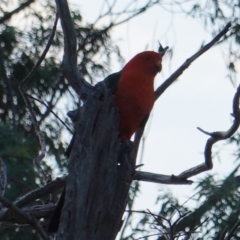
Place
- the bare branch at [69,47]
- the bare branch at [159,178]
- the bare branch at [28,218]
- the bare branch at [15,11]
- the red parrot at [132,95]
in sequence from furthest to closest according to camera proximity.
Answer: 1. the bare branch at [15,11]
2. the red parrot at [132,95]
3. the bare branch at [69,47]
4. the bare branch at [159,178]
5. the bare branch at [28,218]

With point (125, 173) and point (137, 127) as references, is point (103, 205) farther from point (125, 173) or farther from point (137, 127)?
point (137, 127)

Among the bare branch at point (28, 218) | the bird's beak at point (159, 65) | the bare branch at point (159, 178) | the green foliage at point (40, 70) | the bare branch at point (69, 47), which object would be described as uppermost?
the green foliage at point (40, 70)

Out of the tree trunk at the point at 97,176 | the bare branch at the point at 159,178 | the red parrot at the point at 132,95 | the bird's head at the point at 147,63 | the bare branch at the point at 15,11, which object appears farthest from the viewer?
the bare branch at the point at 15,11

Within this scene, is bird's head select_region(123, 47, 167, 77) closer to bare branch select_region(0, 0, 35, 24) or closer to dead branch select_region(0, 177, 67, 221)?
dead branch select_region(0, 177, 67, 221)

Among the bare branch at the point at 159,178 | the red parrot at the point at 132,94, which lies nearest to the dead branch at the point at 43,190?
the bare branch at the point at 159,178

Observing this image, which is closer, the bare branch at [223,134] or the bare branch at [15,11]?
the bare branch at [223,134]

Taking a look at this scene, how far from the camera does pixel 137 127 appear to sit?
190 inches

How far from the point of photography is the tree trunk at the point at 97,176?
3.88 m

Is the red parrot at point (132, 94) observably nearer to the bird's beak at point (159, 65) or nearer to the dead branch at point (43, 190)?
the bird's beak at point (159, 65)

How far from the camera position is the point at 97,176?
3.94 meters

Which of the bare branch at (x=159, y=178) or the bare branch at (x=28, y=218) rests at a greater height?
the bare branch at (x=159, y=178)

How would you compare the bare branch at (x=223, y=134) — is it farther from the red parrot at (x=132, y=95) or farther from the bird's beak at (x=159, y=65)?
the bird's beak at (x=159, y=65)

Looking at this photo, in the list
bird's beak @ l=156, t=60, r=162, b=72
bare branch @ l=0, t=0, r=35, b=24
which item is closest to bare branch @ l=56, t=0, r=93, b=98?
bird's beak @ l=156, t=60, r=162, b=72

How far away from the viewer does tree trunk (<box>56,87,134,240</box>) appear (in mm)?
3881
